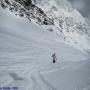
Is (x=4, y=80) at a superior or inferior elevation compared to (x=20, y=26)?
inferior

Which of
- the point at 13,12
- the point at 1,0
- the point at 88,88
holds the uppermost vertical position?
the point at 1,0

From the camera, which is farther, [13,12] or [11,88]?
[13,12]

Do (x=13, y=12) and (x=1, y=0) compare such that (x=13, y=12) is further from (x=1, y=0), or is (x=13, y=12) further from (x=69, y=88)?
(x=69, y=88)

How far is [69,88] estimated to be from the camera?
9.99m

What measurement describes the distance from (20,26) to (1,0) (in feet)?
55.8

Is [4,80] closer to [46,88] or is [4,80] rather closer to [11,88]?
[11,88]

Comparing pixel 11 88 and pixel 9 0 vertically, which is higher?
pixel 9 0

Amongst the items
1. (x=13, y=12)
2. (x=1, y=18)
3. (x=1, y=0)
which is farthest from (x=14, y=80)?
(x=1, y=0)

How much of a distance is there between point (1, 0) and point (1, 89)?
5992 cm

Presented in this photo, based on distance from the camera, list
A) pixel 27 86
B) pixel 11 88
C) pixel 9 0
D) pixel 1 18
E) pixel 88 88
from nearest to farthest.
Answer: pixel 11 88 < pixel 27 86 < pixel 88 88 < pixel 1 18 < pixel 9 0

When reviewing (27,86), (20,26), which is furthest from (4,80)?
(20,26)

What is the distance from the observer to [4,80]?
908 cm

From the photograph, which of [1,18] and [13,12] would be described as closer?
[1,18]

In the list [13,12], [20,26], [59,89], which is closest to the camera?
[59,89]
